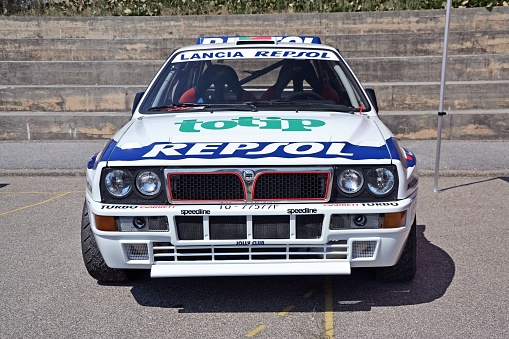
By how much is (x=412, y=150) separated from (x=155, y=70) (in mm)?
5566

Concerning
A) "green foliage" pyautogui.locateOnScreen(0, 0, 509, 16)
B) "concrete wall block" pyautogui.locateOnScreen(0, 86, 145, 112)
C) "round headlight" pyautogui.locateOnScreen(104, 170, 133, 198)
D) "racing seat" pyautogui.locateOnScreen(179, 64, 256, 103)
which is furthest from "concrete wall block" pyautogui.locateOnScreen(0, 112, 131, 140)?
"round headlight" pyautogui.locateOnScreen(104, 170, 133, 198)

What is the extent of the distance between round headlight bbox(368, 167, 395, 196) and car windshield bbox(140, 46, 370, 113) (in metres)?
1.19

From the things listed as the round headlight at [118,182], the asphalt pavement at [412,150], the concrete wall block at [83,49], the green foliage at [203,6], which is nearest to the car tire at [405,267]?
the round headlight at [118,182]

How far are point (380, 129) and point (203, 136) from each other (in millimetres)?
1237

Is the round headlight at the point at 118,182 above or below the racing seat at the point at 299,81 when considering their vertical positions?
below

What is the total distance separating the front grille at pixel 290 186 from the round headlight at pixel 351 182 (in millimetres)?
113

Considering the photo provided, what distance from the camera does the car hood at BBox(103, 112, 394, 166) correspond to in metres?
4.28

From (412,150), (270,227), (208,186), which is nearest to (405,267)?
(270,227)

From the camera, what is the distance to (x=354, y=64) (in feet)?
44.8

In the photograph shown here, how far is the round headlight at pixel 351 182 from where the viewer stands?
4.31m

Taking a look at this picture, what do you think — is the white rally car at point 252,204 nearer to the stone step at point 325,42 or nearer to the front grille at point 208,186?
the front grille at point 208,186

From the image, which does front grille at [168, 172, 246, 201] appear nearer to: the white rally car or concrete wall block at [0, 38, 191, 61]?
the white rally car

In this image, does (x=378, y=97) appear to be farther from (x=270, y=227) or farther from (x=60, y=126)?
(x=270, y=227)

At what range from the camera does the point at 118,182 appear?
439 cm
